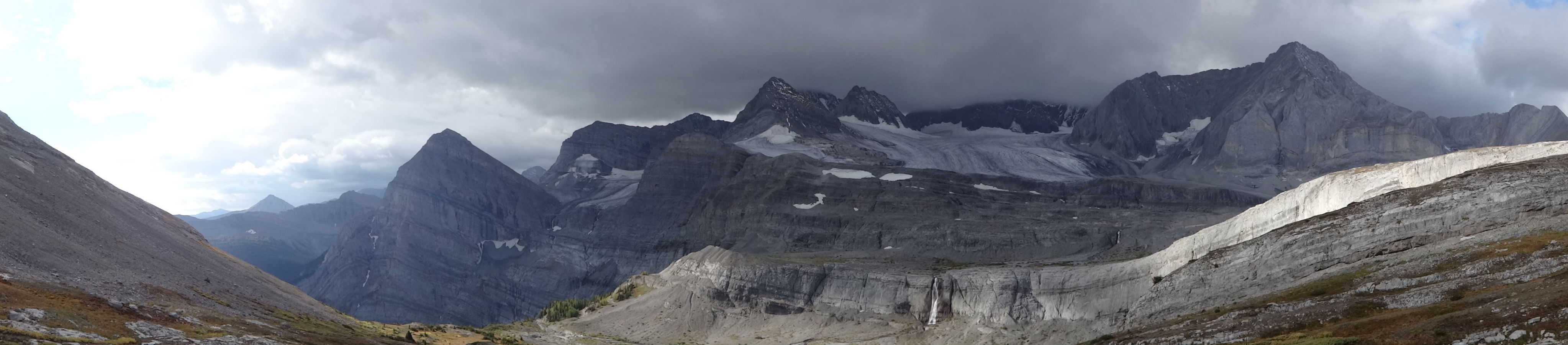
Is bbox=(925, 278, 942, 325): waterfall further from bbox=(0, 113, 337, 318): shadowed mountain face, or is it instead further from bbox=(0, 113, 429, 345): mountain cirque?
bbox=(0, 113, 337, 318): shadowed mountain face

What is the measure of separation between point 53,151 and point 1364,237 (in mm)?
124942

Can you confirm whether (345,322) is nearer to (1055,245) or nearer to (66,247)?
(66,247)

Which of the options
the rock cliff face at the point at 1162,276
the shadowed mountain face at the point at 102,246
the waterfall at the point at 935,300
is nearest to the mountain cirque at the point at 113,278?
the shadowed mountain face at the point at 102,246

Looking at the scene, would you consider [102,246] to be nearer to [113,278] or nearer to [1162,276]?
[113,278]

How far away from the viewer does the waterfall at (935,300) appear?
137250 millimetres

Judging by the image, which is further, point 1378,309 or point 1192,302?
point 1192,302

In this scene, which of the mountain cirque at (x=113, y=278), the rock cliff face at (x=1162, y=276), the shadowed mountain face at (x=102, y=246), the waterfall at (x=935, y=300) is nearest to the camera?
the mountain cirque at (x=113, y=278)

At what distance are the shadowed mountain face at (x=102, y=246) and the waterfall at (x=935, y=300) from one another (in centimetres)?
7271

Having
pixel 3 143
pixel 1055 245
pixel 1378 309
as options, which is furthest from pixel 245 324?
pixel 1055 245

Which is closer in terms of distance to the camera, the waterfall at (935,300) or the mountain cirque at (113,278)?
the mountain cirque at (113,278)

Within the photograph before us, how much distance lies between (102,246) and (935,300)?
308 feet

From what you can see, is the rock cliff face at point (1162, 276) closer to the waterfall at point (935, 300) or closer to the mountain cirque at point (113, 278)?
the waterfall at point (935, 300)

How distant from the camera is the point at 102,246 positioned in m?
86.7

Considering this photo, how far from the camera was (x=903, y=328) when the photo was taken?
5330 inches
